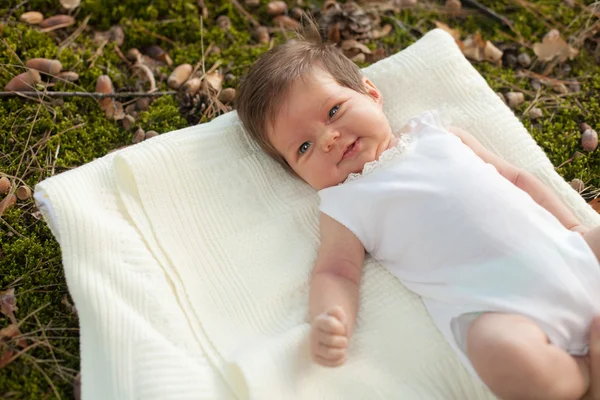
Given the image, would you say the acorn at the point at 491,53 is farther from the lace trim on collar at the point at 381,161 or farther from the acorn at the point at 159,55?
the acorn at the point at 159,55

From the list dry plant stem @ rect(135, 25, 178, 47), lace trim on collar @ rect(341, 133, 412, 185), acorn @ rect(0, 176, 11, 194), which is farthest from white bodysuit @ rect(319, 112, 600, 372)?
dry plant stem @ rect(135, 25, 178, 47)

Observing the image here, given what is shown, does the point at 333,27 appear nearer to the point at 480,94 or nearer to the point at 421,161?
the point at 480,94

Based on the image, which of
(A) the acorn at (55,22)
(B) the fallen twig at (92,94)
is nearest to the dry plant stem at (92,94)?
(B) the fallen twig at (92,94)

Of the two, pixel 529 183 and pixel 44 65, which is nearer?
pixel 529 183

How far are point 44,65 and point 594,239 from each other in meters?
2.24

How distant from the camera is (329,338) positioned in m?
1.69

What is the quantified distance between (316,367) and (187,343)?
0.39 meters

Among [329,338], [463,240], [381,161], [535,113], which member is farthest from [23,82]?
[535,113]

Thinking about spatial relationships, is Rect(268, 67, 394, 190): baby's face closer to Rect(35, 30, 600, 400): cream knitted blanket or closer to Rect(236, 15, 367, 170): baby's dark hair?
Rect(236, 15, 367, 170): baby's dark hair

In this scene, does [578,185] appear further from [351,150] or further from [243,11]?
[243,11]

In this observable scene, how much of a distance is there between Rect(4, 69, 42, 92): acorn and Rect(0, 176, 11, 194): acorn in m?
0.47

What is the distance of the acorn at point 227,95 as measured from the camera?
272 cm

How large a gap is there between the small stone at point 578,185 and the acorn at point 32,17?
2437 millimetres

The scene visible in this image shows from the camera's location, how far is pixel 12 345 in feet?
6.30
